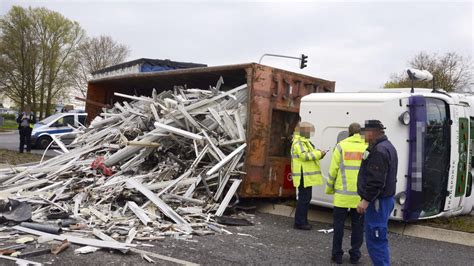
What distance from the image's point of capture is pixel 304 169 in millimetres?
6785

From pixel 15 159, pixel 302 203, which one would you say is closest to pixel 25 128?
pixel 15 159

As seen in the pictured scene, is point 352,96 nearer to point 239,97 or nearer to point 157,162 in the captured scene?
point 239,97

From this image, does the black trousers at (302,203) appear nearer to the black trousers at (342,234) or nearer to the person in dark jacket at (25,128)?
the black trousers at (342,234)

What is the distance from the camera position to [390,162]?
183 inches

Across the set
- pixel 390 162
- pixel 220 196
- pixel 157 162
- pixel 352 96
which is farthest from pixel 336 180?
pixel 157 162

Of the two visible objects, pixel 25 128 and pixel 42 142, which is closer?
pixel 25 128

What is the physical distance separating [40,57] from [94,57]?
323 inches

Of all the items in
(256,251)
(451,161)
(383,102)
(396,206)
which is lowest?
(256,251)

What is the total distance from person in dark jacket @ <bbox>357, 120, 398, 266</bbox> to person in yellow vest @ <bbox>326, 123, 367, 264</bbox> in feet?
1.91

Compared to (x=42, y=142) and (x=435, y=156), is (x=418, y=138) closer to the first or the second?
(x=435, y=156)

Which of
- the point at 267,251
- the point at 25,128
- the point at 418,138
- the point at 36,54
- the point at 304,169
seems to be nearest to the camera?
the point at 267,251

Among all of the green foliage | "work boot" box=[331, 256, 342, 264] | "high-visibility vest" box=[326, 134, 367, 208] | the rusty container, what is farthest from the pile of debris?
the green foliage

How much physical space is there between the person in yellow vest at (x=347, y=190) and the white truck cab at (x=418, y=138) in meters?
1.18

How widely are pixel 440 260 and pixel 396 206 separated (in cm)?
99
